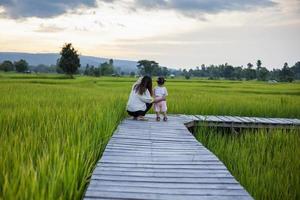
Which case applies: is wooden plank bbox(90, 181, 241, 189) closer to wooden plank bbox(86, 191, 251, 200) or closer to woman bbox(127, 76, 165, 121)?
wooden plank bbox(86, 191, 251, 200)

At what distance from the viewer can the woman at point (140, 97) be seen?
25.2 ft

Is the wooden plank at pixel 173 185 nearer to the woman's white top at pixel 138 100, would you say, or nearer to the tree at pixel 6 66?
the woman's white top at pixel 138 100

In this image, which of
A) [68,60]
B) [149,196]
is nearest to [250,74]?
[68,60]

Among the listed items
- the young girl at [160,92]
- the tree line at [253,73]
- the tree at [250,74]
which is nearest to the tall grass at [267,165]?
the young girl at [160,92]

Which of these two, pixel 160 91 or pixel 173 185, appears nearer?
pixel 173 185

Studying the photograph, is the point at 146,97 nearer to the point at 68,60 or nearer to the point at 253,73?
the point at 68,60

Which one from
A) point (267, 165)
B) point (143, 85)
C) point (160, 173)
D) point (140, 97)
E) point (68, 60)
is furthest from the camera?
point (68, 60)

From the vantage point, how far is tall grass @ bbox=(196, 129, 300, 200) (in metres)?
4.07

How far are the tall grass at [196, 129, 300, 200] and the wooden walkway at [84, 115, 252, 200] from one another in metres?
0.54

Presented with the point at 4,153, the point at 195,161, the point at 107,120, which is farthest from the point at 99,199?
the point at 107,120

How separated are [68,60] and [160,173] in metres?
49.2

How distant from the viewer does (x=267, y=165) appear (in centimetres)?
513

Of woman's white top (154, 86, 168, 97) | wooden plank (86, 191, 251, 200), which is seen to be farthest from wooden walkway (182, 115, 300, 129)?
wooden plank (86, 191, 251, 200)

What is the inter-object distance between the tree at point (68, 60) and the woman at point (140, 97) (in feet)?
146
